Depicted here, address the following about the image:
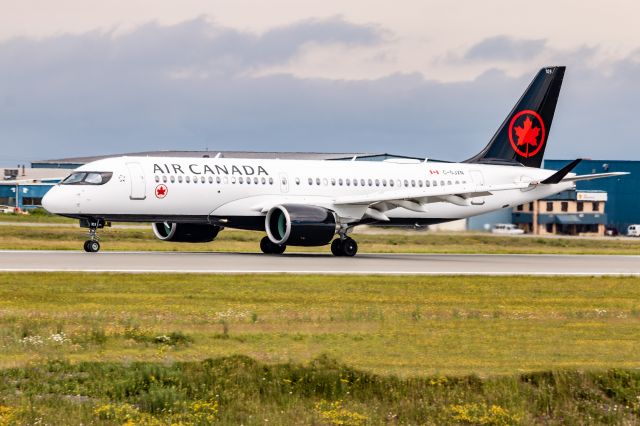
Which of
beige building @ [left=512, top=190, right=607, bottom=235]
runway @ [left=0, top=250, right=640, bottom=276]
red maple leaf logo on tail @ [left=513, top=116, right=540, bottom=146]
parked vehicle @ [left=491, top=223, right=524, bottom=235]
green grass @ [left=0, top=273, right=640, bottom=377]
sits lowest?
green grass @ [left=0, top=273, right=640, bottom=377]

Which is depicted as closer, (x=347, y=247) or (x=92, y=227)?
(x=92, y=227)

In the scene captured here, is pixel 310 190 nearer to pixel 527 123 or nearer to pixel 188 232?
pixel 188 232

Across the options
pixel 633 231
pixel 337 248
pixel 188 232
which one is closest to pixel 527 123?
pixel 337 248

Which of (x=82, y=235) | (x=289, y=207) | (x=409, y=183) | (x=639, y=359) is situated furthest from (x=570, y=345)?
(x=82, y=235)

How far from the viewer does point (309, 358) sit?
18.4 meters

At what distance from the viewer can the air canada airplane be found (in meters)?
43.2

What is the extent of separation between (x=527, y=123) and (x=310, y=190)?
13.3 metres

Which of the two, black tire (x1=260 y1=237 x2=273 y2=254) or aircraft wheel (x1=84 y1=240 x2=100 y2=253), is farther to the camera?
black tire (x1=260 y1=237 x2=273 y2=254)

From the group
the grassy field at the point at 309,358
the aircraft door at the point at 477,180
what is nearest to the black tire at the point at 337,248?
the aircraft door at the point at 477,180

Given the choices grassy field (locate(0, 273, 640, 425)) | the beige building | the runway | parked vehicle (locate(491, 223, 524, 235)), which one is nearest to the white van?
the beige building

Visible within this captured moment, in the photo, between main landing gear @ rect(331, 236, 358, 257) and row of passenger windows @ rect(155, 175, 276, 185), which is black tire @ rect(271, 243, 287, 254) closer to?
main landing gear @ rect(331, 236, 358, 257)

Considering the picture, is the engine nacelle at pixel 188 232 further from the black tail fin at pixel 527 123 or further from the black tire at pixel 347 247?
the black tail fin at pixel 527 123

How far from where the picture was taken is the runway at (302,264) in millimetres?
35375

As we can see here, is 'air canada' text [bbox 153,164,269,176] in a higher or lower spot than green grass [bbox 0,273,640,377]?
higher
